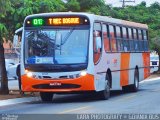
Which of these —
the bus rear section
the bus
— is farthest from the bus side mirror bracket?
the bus rear section

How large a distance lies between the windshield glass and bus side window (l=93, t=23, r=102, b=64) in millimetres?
404

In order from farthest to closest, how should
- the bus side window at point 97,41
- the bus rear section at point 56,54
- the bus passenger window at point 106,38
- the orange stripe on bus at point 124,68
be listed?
the orange stripe on bus at point 124,68 < the bus passenger window at point 106,38 < the bus side window at point 97,41 < the bus rear section at point 56,54

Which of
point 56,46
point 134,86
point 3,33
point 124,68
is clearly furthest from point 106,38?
point 134,86

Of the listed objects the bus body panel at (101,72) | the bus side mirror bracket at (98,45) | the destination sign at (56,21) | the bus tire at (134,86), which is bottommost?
the bus tire at (134,86)

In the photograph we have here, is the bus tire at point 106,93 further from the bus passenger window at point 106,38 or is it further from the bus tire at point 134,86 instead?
the bus tire at point 134,86

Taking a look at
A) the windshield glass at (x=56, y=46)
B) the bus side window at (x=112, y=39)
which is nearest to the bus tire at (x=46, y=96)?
the windshield glass at (x=56, y=46)

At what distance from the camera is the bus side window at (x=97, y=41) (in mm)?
21053

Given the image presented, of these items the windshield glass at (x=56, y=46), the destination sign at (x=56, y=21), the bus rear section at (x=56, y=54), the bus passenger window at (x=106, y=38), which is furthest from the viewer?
the bus passenger window at (x=106, y=38)

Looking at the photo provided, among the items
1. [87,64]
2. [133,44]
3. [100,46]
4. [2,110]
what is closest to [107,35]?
[100,46]

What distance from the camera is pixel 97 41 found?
2142 centimetres

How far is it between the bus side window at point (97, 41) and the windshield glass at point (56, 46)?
0.40 meters

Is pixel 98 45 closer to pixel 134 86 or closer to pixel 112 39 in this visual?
pixel 112 39

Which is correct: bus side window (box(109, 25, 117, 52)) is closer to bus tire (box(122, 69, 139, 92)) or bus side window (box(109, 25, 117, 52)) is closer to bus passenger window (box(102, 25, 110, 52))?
bus passenger window (box(102, 25, 110, 52))

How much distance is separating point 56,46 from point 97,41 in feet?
5.20
